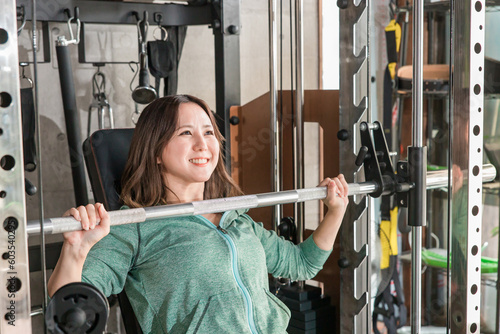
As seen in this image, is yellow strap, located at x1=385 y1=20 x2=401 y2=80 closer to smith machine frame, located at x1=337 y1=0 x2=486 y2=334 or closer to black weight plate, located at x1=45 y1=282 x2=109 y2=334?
smith machine frame, located at x1=337 y1=0 x2=486 y2=334

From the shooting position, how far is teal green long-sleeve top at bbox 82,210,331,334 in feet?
4.78

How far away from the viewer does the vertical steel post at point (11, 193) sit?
1.01 m

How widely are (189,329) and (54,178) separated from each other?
1301mm

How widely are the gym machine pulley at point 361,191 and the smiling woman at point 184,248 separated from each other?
97mm

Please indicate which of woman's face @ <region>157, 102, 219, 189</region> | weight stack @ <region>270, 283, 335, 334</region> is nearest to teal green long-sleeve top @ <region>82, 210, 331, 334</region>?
woman's face @ <region>157, 102, 219, 189</region>

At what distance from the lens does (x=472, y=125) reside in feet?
5.27

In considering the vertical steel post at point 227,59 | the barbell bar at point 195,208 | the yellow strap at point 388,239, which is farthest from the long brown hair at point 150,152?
the yellow strap at point 388,239

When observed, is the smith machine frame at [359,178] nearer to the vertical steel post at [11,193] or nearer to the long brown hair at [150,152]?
the vertical steel post at [11,193]

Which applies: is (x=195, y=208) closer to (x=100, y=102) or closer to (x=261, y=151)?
(x=261, y=151)

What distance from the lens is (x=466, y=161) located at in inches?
63.4

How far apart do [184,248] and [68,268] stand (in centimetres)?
38

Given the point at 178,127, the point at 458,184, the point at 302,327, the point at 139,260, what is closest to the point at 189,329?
the point at 139,260

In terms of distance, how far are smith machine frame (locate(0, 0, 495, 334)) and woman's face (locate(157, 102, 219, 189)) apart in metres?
0.23

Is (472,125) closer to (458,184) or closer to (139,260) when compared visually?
(458,184)
